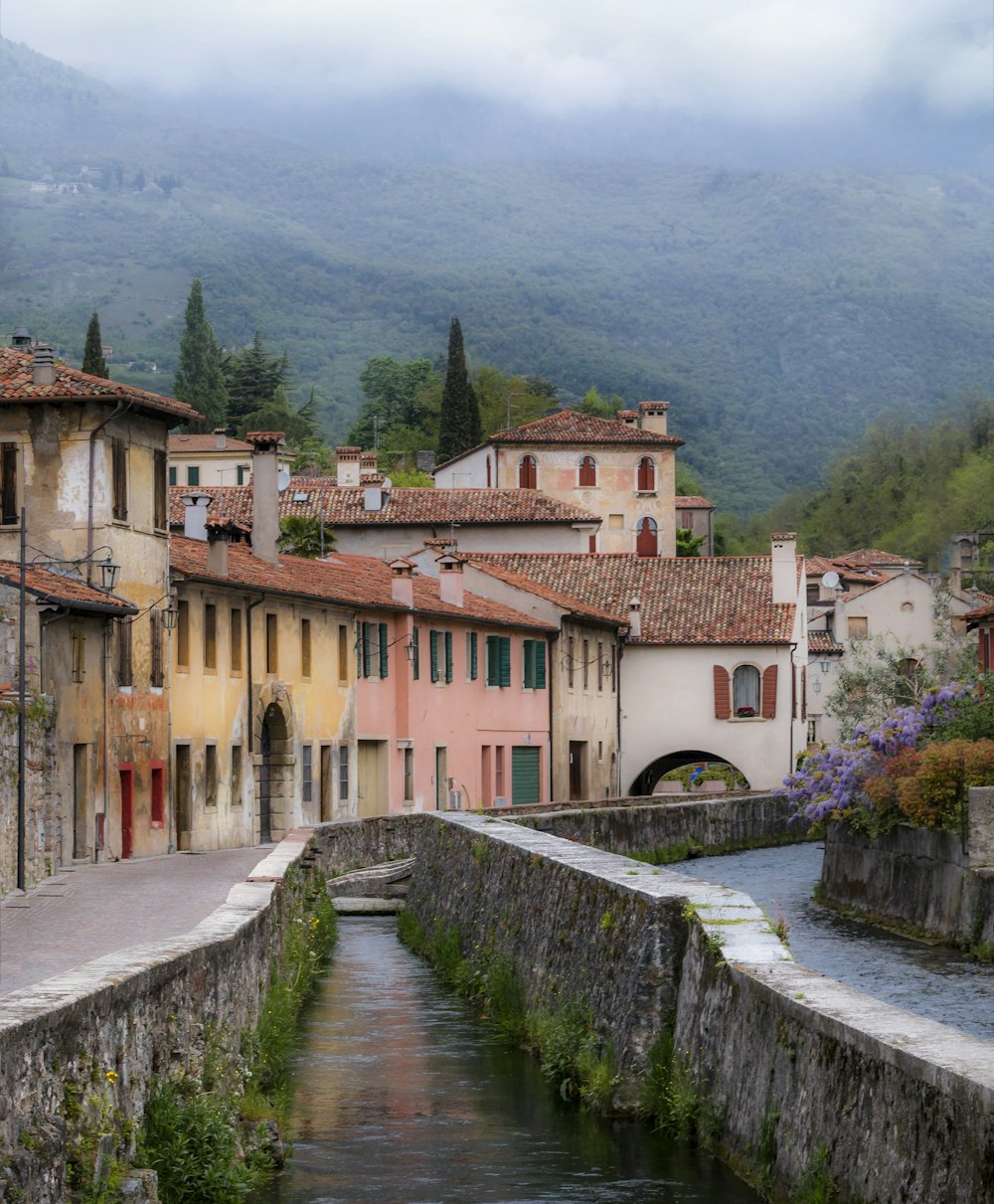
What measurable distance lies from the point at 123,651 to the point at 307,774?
9.54 m

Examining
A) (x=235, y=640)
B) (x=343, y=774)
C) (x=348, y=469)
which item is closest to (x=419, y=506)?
(x=348, y=469)

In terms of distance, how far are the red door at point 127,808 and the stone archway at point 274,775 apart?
22.0ft

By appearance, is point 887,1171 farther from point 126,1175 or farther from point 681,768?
point 681,768

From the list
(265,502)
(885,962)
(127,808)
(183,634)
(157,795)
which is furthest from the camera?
(265,502)

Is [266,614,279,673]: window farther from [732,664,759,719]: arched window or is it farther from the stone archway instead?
[732,664,759,719]: arched window

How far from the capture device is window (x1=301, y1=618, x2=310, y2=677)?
→ 48.0m

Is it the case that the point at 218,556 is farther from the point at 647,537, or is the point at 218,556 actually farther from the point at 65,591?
the point at 647,537

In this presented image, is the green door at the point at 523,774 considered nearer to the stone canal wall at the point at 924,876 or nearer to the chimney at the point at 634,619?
the chimney at the point at 634,619

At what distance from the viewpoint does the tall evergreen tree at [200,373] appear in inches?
5960

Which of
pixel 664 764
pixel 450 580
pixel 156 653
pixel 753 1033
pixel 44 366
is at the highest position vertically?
pixel 44 366

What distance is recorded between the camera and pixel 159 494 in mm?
41219

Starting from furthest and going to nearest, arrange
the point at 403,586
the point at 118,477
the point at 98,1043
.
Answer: the point at 403,586
the point at 118,477
the point at 98,1043

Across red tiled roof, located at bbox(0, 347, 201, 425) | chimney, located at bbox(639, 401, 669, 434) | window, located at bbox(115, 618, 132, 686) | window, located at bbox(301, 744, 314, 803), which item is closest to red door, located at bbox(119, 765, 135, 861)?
window, located at bbox(115, 618, 132, 686)

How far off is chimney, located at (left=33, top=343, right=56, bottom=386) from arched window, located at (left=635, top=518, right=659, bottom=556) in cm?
5887
